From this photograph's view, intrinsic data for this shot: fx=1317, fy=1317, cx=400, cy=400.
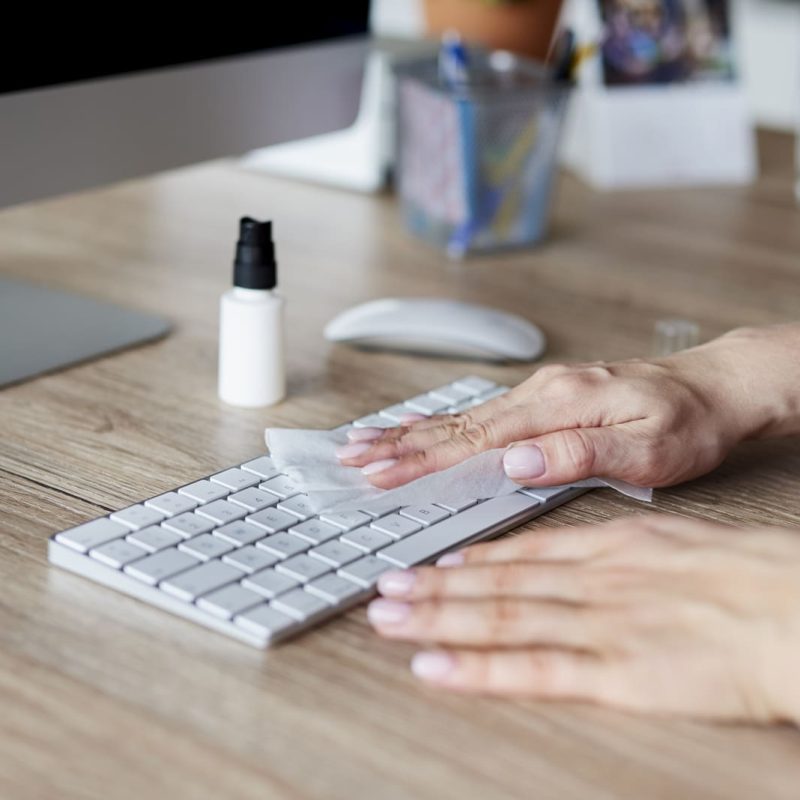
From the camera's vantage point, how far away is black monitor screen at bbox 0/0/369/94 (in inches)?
36.0

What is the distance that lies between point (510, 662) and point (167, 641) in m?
0.16

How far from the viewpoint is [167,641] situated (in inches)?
24.3

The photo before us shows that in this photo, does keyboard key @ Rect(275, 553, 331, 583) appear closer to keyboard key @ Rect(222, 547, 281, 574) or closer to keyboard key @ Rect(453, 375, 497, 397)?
keyboard key @ Rect(222, 547, 281, 574)

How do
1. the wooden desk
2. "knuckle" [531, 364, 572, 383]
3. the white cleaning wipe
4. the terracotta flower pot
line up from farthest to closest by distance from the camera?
the terracotta flower pot → "knuckle" [531, 364, 572, 383] → the white cleaning wipe → the wooden desk

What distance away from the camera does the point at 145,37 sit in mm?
1020

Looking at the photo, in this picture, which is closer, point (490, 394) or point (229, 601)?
point (229, 601)

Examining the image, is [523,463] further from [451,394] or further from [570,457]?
[451,394]

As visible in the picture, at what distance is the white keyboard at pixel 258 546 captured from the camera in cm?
63

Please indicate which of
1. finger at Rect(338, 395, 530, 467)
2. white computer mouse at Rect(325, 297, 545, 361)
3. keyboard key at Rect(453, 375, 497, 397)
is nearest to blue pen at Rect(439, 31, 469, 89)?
white computer mouse at Rect(325, 297, 545, 361)

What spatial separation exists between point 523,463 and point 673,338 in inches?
14.2

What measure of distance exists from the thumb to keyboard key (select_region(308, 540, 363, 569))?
0.13m

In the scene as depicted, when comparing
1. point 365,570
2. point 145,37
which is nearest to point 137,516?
point 365,570

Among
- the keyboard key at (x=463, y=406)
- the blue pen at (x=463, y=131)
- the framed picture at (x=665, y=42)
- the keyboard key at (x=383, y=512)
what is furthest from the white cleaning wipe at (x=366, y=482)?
the framed picture at (x=665, y=42)

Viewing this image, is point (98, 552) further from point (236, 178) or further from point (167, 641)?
point (236, 178)
